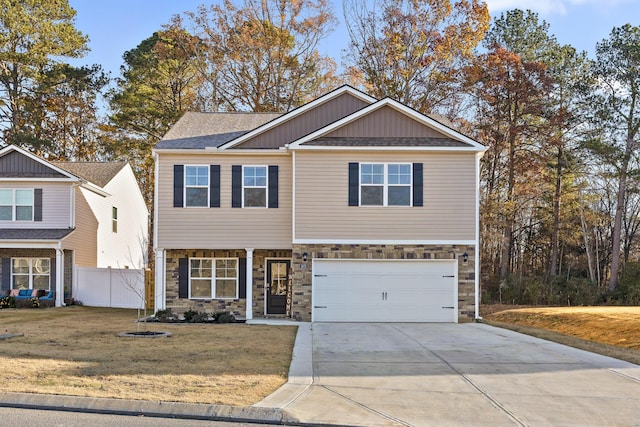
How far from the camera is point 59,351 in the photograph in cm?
1180

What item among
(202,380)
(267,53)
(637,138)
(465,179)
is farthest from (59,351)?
(637,138)

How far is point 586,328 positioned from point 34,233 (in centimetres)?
1928

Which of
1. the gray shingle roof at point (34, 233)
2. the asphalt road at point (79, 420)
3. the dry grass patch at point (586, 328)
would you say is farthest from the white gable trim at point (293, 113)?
the asphalt road at point (79, 420)

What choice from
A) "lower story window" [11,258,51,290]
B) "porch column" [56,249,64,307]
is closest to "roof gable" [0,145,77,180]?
"porch column" [56,249,64,307]

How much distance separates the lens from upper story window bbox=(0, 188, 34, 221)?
25109 mm

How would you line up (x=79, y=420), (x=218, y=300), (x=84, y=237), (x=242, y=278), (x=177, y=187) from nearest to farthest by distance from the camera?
(x=79, y=420) < (x=177, y=187) < (x=218, y=300) < (x=242, y=278) < (x=84, y=237)

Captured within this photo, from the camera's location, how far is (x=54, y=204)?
2544cm

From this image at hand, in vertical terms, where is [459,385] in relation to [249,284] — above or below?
below

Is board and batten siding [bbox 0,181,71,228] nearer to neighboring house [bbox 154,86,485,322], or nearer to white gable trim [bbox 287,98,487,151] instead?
neighboring house [bbox 154,86,485,322]

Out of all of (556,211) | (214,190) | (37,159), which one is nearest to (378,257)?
(214,190)

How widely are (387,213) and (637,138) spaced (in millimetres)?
18685

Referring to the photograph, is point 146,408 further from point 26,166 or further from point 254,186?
point 26,166

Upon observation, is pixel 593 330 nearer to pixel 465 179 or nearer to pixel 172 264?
pixel 465 179

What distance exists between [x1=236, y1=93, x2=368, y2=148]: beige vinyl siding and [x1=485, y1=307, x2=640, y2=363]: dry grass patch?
8.42m
